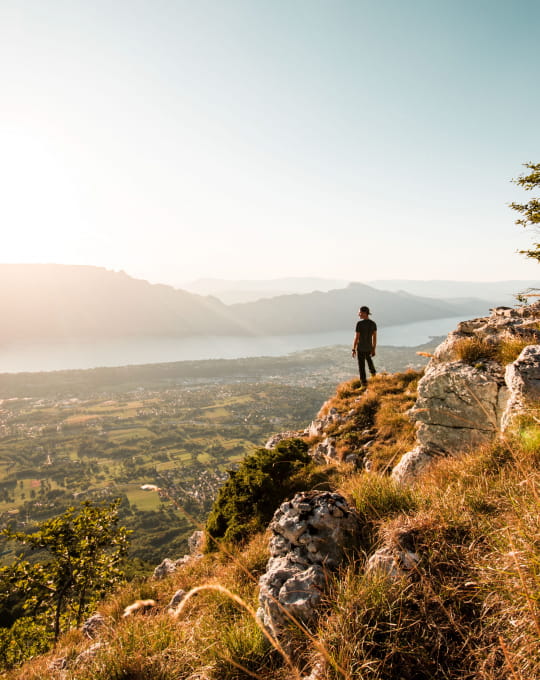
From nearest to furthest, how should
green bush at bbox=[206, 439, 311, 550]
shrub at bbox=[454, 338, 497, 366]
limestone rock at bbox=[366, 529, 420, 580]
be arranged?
limestone rock at bbox=[366, 529, 420, 580] < shrub at bbox=[454, 338, 497, 366] < green bush at bbox=[206, 439, 311, 550]

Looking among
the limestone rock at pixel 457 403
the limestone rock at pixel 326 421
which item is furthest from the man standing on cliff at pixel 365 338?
the limestone rock at pixel 457 403

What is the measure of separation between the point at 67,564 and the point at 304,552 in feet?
43.0

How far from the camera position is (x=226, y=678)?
2836 millimetres

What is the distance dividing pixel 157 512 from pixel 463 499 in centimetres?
7387

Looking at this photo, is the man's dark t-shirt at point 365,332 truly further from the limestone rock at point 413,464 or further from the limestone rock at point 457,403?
the limestone rock at point 413,464

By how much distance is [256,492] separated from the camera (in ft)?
29.0

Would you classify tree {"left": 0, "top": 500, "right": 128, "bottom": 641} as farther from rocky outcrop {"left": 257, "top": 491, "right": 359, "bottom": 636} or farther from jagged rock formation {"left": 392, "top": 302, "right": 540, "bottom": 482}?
jagged rock formation {"left": 392, "top": 302, "right": 540, "bottom": 482}

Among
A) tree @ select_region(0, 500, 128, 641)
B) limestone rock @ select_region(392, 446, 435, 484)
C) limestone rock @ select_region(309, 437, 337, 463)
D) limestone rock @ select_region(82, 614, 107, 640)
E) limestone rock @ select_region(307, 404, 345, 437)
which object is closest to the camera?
limestone rock @ select_region(82, 614, 107, 640)

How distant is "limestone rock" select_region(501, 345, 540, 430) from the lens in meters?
4.99

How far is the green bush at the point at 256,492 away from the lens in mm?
8241

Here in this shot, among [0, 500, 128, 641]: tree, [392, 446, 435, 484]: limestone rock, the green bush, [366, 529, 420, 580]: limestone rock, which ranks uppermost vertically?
[366, 529, 420, 580]: limestone rock

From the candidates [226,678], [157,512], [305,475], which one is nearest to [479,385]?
[305,475]

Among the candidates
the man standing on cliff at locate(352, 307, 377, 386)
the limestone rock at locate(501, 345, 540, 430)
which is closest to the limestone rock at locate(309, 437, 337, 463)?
the man standing on cliff at locate(352, 307, 377, 386)

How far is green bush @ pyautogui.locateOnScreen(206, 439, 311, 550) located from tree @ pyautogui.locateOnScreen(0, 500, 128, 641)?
6580mm
